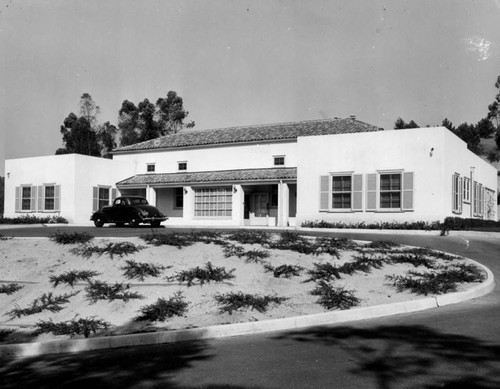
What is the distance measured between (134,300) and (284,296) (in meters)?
2.44

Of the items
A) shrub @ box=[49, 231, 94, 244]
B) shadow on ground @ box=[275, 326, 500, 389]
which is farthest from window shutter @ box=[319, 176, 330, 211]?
shadow on ground @ box=[275, 326, 500, 389]

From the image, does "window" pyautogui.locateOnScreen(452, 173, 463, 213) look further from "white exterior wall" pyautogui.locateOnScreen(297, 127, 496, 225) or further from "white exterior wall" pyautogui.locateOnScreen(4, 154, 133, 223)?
"white exterior wall" pyautogui.locateOnScreen(4, 154, 133, 223)

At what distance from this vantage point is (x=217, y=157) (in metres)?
31.9

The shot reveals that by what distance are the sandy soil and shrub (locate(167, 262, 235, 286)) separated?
12cm

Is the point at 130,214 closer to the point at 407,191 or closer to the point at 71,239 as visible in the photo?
the point at 407,191

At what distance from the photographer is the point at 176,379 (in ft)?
16.8

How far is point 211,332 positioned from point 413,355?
Result: 258 centimetres

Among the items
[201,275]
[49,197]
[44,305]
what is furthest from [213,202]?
[44,305]

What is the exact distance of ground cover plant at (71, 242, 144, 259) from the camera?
422 inches

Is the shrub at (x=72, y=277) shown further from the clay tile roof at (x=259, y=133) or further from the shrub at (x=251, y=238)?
the clay tile roof at (x=259, y=133)

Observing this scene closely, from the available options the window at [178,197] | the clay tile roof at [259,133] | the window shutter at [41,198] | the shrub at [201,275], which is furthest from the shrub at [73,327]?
the window shutter at [41,198]

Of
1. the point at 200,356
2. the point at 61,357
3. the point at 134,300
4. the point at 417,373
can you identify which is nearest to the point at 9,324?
the point at 134,300

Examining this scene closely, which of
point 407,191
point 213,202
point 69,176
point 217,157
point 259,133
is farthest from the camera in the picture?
point 217,157

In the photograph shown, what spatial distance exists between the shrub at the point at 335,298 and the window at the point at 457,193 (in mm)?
15587
